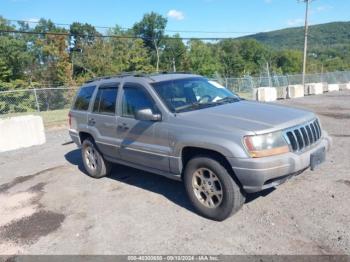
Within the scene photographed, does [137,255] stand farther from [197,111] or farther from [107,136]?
[107,136]

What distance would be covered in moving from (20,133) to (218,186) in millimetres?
8554

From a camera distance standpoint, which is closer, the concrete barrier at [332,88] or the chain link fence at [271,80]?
the chain link fence at [271,80]

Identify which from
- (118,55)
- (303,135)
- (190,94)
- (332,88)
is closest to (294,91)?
(332,88)

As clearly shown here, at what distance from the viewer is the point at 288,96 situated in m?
24.1

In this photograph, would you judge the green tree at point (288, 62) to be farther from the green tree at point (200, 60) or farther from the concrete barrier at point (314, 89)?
the concrete barrier at point (314, 89)

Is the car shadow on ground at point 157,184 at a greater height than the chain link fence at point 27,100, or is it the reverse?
the chain link fence at point 27,100

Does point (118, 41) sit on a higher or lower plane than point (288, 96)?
higher

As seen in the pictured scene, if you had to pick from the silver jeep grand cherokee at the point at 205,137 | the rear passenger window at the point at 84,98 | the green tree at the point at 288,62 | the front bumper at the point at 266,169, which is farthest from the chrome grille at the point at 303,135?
the green tree at the point at 288,62

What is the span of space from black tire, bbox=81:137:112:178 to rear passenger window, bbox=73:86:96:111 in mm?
656

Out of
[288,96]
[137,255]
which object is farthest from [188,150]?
[288,96]

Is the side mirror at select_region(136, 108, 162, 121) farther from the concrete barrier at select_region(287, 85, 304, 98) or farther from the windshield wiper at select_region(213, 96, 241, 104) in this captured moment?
the concrete barrier at select_region(287, 85, 304, 98)

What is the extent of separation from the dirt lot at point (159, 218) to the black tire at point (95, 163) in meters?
0.15

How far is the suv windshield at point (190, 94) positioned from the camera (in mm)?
4883

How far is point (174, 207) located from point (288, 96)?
2115 centimetres
